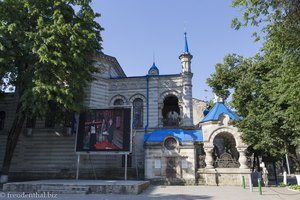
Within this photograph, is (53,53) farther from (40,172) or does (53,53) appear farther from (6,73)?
(40,172)

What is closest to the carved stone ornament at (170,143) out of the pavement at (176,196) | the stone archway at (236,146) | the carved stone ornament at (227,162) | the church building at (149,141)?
the church building at (149,141)

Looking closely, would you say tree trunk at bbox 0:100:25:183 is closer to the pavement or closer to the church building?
the church building

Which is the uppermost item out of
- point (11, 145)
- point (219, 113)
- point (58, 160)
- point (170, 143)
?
point (219, 113)

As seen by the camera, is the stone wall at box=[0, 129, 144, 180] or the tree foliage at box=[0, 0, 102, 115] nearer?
the tree foliage at box=[0, 0, 102, 115]

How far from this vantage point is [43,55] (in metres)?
16.4

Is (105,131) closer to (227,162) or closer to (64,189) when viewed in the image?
(64,189)

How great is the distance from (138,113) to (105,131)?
227 inches

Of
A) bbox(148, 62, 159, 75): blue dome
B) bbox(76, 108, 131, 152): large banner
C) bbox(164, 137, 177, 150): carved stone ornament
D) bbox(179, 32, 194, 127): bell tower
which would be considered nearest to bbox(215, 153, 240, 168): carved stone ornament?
bbox(164, 137, 177, 150): carved stone ornament

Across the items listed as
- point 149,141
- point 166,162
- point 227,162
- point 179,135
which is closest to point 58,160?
point 149,141

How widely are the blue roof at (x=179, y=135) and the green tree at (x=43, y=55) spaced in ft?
19.7

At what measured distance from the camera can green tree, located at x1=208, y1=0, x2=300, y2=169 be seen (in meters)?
9.96

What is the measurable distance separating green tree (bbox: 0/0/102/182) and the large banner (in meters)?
1.66

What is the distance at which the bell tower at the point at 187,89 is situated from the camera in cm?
2331

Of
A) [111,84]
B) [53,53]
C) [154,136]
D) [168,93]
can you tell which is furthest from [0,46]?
[168,93]
